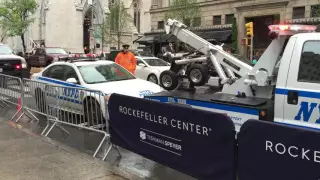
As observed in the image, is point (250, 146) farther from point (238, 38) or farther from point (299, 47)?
point (238, 38)

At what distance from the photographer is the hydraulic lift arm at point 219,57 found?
6.30m

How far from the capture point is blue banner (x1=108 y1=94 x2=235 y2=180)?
3914mm

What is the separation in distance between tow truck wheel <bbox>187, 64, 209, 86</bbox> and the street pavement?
1.86 metres

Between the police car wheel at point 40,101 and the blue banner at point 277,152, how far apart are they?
5450 millimetres

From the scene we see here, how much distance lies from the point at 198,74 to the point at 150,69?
10124 mm

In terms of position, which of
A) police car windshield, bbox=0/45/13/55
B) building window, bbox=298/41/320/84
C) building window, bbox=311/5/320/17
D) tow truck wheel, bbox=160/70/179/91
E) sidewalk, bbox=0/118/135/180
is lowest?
sidewalk, bbox=0/118/135/180

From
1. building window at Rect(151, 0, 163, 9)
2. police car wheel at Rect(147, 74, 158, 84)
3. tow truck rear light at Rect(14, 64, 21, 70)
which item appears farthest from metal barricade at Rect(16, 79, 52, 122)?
building window at Rect(151, 0, 163, 9)

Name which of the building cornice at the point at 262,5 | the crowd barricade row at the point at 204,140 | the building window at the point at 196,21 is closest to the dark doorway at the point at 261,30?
the building cornice at the point at 262,5

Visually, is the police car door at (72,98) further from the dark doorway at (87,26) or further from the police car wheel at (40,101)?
the dark doorway at (87,26)

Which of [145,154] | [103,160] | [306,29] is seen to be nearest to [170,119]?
[145,154]

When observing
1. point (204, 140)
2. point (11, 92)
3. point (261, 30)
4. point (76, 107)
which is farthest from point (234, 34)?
point (204, 140)

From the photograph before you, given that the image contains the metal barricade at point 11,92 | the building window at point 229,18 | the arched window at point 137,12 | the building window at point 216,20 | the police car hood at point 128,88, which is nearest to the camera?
the police car hood at point 128,88

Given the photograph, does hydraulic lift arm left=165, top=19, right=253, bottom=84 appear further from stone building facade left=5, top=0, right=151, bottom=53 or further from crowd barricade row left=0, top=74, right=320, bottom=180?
stone building facade left=5, top=0, right=151, bottom=53

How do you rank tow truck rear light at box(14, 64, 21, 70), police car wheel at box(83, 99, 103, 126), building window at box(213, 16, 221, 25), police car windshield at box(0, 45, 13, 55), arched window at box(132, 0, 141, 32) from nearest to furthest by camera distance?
police car wheel at box(83, 99, 103, 126) → tow truck rear light at box(14, 64, 21, 70) → police car windshield at box(0, 45, 13, 55) → building window at box(213, 16, 221, 25) → arched window at box(132, 0, 141, 32)
